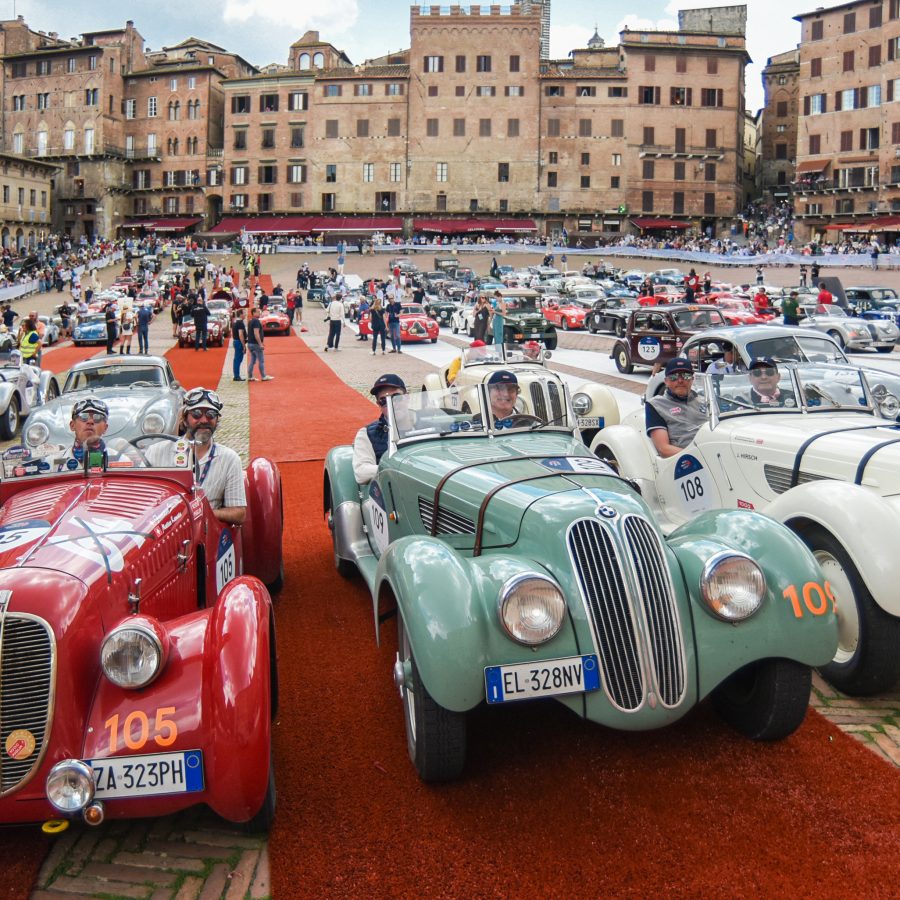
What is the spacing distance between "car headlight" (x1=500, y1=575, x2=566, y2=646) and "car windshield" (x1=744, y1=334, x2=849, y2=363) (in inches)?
291

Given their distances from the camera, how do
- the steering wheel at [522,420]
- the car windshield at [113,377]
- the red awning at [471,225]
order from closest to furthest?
the steering wheel at [522,420] → the car windshield at [113,377] → the red awning at [471,225]

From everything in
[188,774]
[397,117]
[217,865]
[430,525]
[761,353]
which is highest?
[397,117]

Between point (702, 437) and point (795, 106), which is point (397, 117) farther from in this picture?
point (702, 437)

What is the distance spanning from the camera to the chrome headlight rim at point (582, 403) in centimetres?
1136

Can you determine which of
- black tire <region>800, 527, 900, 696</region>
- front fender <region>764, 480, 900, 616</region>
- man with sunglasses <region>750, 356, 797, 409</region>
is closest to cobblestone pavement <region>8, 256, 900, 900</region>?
black tire <region>800, 527, 900, 696</region>

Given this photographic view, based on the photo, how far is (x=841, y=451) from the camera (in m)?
6.40

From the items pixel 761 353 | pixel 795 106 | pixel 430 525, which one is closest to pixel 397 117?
pixel 795 106

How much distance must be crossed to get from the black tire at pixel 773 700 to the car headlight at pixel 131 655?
2.91 meters

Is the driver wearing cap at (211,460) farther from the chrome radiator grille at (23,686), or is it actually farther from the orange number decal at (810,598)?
the orange number decal at (810,598)

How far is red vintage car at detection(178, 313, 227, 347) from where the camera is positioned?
102 ft

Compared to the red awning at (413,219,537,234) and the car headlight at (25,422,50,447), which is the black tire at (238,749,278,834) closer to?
the car headlight at (25,422,50,447)

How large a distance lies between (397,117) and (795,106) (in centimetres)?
3780

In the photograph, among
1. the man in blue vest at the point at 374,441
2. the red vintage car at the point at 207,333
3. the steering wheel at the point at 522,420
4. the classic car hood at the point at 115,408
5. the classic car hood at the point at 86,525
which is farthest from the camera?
the red vintage car at the point at 207,333

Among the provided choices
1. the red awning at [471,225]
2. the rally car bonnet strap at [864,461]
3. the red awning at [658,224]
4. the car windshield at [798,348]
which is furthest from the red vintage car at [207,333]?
the red awning at [658,224]
